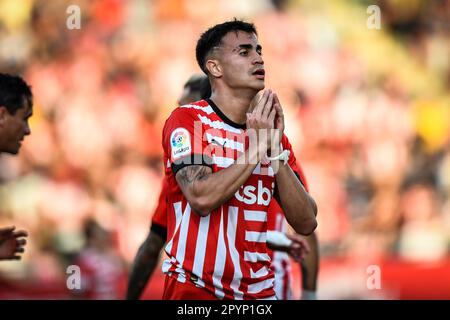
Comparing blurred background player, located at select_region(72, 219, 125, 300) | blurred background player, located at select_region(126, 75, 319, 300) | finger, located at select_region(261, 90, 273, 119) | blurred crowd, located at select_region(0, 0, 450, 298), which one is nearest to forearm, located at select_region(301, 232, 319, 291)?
blurred background player, located at select_region(126, 75, 319, 300)

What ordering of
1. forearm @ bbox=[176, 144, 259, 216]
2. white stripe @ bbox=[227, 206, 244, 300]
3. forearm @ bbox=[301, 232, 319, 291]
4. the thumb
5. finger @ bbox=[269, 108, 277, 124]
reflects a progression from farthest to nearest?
forearm @ bbox=[301, 232, 319, 291] < the thumb < white stripe @ bbox=[227, 206, 244, 300] < finger @ bbox=[269, 108, 277, 124] < forearm @ bbox=[176, 144, 259, 216]

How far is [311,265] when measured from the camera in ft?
19.3

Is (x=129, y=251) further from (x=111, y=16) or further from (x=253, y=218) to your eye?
(x=253, y=218)

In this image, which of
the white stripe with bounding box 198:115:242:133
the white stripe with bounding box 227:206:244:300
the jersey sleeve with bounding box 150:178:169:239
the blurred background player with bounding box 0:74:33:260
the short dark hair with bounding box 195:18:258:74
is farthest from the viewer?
the jersey sleeve with bounding box 150:178:169:239

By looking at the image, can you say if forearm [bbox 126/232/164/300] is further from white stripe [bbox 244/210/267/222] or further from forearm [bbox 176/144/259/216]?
forearm [bbox 176/144/259/216]

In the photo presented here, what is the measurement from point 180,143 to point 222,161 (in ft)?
0.73

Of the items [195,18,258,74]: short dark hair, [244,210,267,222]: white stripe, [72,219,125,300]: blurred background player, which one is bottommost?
[72,219,125,300]: blurred background player

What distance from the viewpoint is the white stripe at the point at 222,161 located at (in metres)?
4.19

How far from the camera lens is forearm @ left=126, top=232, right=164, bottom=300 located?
17.9 feet

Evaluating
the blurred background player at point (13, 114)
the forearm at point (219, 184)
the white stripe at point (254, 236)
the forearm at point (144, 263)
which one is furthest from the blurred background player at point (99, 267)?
the forearm at point (219, 184)

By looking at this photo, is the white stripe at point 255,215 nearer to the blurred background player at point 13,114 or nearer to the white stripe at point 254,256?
the white stripe at point 254,256

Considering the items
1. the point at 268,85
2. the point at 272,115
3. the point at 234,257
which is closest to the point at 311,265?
the point at 234,257

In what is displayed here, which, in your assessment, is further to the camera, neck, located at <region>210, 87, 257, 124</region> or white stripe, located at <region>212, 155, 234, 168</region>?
neck, located at <region>210, 87, 257, 124</region>
